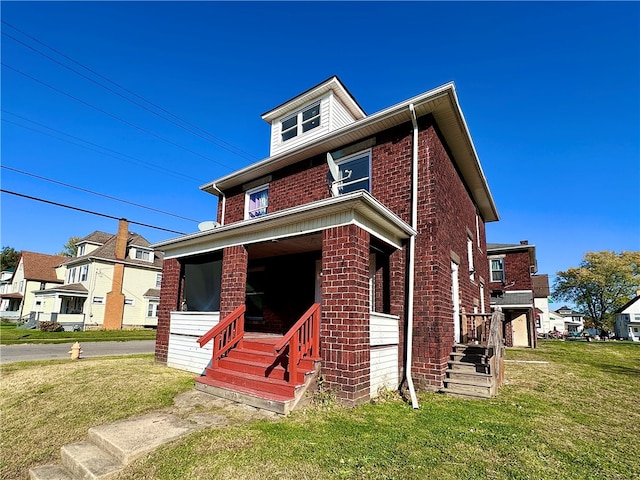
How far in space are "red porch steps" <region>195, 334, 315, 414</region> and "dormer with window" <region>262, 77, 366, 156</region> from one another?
769 cm

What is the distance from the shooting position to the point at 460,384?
6.67m

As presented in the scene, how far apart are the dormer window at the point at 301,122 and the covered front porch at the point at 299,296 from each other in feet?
16.7

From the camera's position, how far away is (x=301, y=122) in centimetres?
1230

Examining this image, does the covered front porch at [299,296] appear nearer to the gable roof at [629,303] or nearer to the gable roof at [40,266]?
Answer: the gable roof at [40,266]

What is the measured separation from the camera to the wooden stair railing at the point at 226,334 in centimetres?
670

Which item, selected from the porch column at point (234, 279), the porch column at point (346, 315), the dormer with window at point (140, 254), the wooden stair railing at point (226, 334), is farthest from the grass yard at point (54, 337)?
the porch column at point (346, 315)

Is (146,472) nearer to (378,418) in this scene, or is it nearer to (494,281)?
(378,418)

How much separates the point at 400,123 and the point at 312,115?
474 centimetres

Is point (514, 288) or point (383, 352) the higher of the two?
point (514, 288)

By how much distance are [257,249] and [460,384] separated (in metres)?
5.78

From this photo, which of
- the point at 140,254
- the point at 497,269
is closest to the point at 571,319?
the point at 497,269

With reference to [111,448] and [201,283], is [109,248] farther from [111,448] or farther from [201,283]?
[111,448]

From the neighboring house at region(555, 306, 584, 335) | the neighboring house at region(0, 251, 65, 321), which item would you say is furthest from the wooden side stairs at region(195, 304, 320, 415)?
the neighboring house at region(555, 306, 584, 335)

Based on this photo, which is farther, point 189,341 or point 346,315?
point 189,341
